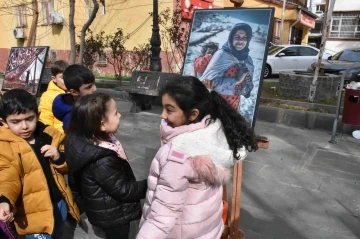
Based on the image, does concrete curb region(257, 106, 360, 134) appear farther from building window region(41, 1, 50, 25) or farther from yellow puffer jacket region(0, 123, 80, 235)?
building window region(41, 1, 50, 25)

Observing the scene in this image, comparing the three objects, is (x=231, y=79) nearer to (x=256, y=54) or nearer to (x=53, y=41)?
(x=256, y=54)

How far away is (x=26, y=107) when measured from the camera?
1788 millimetres

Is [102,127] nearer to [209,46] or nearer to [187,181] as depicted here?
[187,181]

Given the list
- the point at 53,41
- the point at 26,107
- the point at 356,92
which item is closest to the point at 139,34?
the point at 53,41

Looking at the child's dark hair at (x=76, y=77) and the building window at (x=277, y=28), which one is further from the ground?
the building window at (x=277, y=28)

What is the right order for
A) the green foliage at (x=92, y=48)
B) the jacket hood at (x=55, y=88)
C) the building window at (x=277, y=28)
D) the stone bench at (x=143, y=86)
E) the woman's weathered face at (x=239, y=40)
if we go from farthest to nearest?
the building window at (x=277, y=28) → the green foliage at (x=92, y=48) → the stone bench at (x=143, y=86) → the jacket hood at (x=55, y=88) → the woman's weathered face at (x=239, y=40)

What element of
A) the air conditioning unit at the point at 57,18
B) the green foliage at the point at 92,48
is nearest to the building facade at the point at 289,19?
the green foliage at the point at 92,48

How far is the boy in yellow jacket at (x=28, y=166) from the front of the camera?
1.70 m

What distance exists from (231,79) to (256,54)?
295 mm

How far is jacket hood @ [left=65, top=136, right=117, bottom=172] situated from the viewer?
166 cm

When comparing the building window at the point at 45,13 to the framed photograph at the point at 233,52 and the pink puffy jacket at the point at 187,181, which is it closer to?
the framed photograph at the point at 233,52

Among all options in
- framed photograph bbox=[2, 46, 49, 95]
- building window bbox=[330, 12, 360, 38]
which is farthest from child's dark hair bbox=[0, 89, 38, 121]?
building window bbox=[330, 12, 360, 38]

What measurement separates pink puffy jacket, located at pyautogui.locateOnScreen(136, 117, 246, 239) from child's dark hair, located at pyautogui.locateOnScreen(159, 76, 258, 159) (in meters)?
0.05

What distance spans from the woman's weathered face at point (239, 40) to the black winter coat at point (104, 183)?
1402 mm
